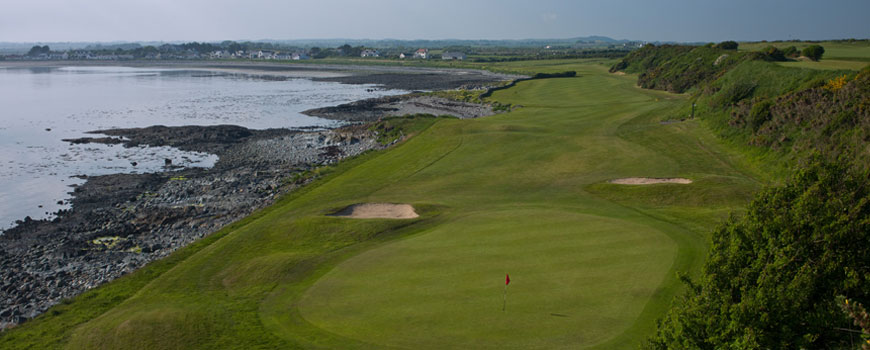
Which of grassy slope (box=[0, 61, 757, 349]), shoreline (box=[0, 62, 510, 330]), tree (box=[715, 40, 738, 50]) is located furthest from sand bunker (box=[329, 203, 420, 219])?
tree (box=[715, 40, 738, 50])

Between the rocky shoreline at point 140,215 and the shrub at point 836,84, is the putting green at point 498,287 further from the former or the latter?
the shrub at point 836,84

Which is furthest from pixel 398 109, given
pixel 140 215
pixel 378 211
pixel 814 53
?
pixel 378 211

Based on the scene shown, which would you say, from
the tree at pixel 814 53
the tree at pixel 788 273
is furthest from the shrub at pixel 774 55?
the tree at pixel 788 273

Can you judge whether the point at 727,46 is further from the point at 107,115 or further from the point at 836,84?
the point at 107,115

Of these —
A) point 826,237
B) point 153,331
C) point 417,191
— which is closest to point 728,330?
point 826,237

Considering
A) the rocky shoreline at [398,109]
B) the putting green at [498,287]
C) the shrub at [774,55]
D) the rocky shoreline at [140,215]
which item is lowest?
the rocky shoreline at [140,215]

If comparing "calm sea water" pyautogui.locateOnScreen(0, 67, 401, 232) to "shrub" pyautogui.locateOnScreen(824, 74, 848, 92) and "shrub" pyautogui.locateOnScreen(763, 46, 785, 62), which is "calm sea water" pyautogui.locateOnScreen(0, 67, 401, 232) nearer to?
"shrub" pyautogui.locateOnScreen(824, 74, 848, 92)
